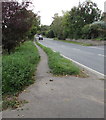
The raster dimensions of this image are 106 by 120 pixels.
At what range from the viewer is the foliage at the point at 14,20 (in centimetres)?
872

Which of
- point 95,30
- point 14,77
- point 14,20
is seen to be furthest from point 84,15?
point 14,77

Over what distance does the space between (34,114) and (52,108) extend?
0.46 metres

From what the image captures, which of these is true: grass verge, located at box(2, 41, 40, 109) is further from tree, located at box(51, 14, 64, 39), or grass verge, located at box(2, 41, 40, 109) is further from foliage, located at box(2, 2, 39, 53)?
tree, located at box(51, 14, 64, 39)

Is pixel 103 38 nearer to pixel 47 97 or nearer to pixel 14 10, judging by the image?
pixel 14 10

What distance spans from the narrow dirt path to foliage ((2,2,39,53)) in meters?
3.92

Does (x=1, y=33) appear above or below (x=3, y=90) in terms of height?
above

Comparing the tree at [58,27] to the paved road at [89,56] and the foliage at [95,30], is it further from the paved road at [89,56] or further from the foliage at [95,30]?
the paved road at [89,56]

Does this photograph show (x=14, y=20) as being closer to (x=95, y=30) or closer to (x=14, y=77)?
(x=14, y=77)

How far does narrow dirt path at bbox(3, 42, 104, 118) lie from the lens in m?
3.65

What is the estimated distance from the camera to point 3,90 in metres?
4.84

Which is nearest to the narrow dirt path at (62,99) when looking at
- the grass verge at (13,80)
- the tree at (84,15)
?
the grass verge at (13,80)

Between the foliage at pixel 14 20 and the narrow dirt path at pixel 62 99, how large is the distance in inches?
154

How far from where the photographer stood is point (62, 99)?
4402 millimetres

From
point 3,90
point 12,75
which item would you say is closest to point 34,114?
point 3,90
